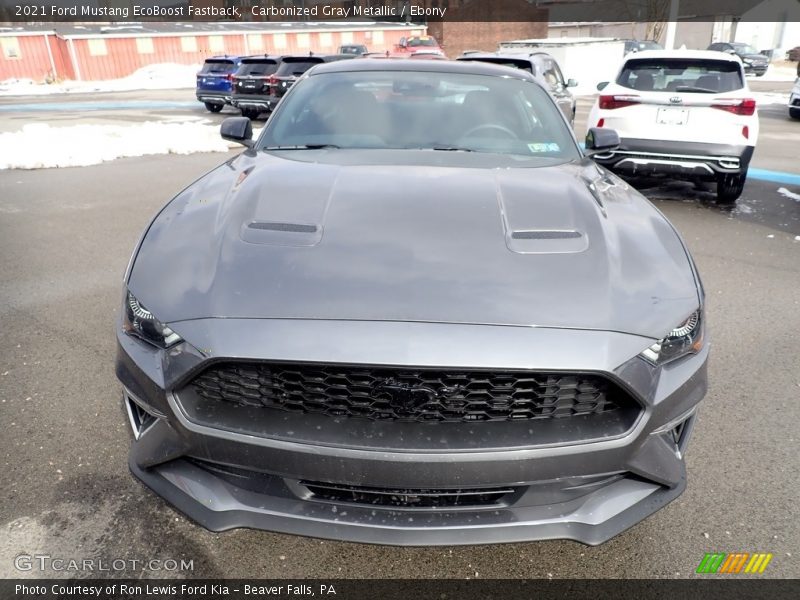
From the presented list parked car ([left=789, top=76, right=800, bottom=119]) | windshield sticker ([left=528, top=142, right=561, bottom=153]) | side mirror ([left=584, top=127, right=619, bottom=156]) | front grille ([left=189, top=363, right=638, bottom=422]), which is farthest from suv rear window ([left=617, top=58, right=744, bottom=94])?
parked car ([left=789, top=76, right=800, bottom=119])

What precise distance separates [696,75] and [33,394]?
7.24 m

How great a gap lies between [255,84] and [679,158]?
1063cm

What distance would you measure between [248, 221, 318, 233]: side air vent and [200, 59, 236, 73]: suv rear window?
15780 mm

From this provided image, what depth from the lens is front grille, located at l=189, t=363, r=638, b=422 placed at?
1.69 meters

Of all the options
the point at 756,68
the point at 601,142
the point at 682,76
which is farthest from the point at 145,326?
the point at 756,68

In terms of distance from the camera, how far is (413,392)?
1688 mm

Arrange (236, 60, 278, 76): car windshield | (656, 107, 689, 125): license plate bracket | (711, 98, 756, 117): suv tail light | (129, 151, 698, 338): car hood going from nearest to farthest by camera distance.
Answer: (129, 151, 698, 338): car hood → (711, 98, 756, 117): suv tail light → (656, 107, 689, 125): license plate bracket → (236, 60, 278, 76): car windshield

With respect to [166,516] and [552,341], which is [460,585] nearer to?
[552,341]

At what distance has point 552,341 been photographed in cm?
168

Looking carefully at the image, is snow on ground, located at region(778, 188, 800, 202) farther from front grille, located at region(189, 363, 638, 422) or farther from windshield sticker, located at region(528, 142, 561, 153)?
front grille, located at region(189, 363, 638, 422)

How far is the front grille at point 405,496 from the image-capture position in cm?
174

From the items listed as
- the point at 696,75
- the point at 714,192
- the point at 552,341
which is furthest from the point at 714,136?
the point at 552,341

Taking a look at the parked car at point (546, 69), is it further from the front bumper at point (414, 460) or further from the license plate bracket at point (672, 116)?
the front bumper at point (414, 460)

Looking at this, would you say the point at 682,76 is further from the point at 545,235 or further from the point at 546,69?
the point at 545,235
